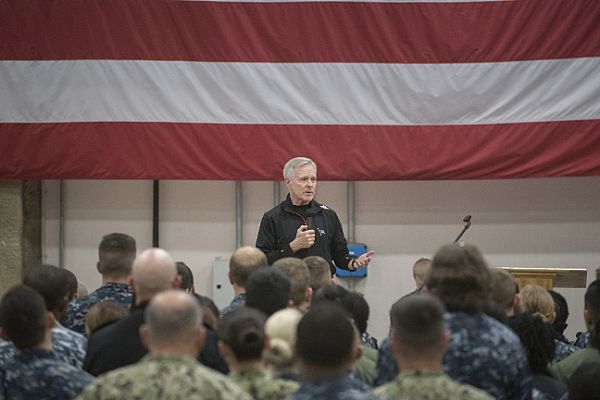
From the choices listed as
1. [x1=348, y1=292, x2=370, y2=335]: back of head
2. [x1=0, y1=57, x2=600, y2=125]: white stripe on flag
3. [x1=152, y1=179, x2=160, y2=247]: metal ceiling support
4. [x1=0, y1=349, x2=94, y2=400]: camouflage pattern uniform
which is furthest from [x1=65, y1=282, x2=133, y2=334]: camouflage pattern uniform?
[x1=152, y1=179, x2=160, y2=247]: metal ceiling support

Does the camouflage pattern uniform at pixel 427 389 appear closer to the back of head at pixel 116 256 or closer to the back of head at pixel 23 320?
the back of head at pixel 23 320

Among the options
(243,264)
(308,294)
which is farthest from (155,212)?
(308,294)

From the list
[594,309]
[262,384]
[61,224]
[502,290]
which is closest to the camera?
[262,384]

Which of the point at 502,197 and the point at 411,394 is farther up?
the point at 502,197

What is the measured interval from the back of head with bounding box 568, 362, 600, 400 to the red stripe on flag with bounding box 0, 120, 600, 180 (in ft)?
13.8

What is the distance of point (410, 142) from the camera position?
7.84 m

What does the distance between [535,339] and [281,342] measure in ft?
4.40

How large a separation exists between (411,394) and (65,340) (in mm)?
1711

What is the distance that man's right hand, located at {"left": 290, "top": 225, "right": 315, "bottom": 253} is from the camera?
19.7 ft

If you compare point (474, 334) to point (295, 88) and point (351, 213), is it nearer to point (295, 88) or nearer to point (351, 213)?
point (295, 88)

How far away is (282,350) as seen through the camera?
3.18 meters

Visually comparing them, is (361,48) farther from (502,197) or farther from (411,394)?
(411,394)

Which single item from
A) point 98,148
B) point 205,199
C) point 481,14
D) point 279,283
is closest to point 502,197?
point 481,14

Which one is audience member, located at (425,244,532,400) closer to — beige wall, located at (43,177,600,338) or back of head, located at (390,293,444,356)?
back of head, located at (390,293,444,356)
